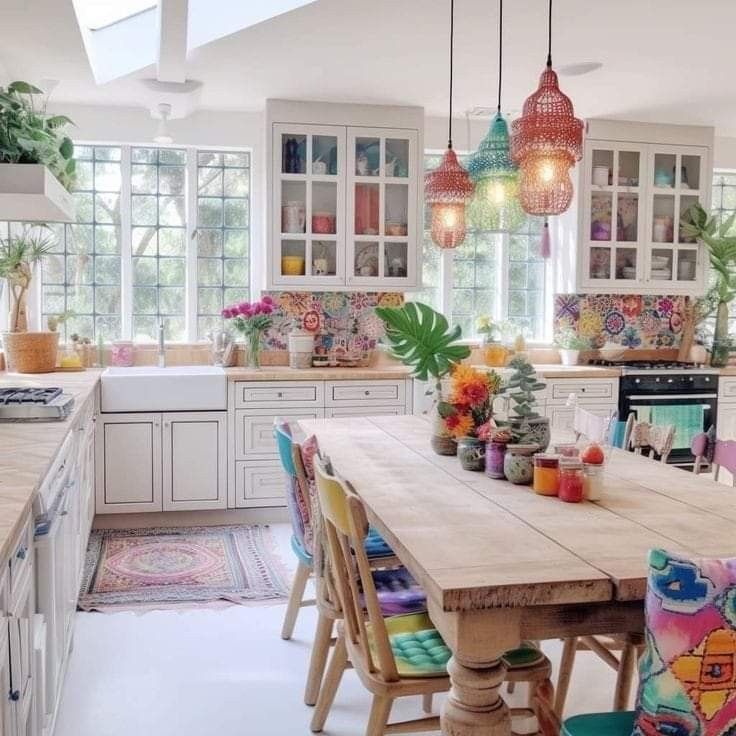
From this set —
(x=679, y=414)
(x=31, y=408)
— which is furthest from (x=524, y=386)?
(x=679, y=414)

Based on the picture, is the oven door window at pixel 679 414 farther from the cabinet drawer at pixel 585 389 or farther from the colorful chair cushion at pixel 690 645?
the colorful chair cushion at pixel 690 645

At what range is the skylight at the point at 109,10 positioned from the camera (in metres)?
4.09

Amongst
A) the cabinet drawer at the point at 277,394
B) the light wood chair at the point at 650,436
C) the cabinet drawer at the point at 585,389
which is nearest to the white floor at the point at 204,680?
the light wood chair at the point at 650,436

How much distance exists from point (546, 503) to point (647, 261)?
3.87 metres

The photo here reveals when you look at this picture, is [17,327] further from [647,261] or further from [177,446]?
[647,261]

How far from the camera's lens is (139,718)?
2.69m

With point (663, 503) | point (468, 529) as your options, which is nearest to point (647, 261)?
point (663, 503)

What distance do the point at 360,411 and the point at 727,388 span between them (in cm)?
251

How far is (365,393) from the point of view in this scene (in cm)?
506

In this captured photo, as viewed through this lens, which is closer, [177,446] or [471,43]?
[471,43]

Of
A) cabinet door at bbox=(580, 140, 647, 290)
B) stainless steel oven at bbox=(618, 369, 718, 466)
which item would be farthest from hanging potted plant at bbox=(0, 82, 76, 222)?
stainless steel oven at bbox=(618, 369, 718, 466)

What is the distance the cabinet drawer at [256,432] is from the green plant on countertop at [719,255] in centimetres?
297

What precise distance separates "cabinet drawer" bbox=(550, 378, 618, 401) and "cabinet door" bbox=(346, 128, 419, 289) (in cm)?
112

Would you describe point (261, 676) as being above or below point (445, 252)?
below
